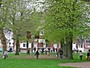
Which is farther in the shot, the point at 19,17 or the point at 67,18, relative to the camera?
the point at 19,17

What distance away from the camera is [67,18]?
3831cm

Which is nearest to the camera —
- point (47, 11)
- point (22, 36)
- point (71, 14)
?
point (71, 14)

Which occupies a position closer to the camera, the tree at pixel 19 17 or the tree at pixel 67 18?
the tree at pixel 67 18

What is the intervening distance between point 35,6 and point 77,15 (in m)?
7.34

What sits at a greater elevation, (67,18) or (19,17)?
(19,17)

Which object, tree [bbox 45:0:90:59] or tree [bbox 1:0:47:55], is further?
tree [bbox 1:0:47:55]

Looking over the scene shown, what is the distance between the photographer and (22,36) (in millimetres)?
55938

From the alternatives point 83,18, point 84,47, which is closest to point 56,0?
point 83,18

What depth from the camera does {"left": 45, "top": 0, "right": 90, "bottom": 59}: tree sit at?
38.2 metres

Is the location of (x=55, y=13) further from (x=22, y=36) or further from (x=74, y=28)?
(x=22, y=36)

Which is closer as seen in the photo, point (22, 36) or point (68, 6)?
point (68, 6)

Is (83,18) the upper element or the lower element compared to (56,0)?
lower

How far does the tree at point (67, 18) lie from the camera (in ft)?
125

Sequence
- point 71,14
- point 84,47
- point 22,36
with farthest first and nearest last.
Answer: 1. point 84,47
2. point 22,36
3. point 71,14
